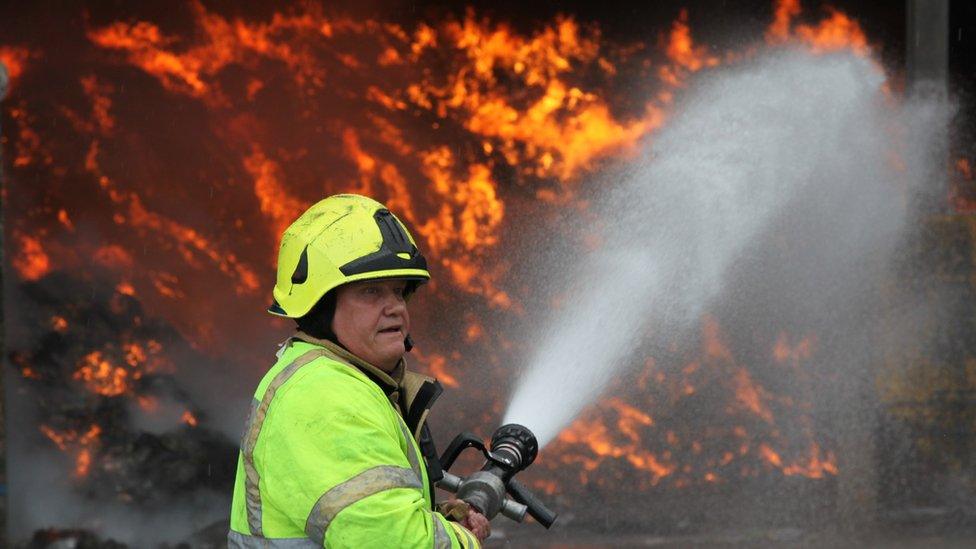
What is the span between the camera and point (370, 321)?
2.42 metres

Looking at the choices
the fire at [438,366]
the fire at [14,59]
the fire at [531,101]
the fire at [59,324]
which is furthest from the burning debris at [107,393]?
the fire at [531,101]

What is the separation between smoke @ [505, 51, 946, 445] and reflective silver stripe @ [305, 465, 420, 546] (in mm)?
4785

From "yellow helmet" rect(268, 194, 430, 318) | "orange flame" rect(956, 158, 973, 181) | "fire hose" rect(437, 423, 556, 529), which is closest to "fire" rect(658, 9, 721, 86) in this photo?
"orange flame" rect(956, 158, 973, 181)

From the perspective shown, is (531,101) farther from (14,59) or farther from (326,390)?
(326,390)

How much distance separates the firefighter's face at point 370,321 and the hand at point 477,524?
40cm

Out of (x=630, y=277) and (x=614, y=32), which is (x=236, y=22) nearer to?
(x=614, y=32)

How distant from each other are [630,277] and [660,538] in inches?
63.4

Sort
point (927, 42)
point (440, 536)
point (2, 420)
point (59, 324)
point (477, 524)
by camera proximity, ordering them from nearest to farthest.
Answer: point (440, 536) < point (477, 524) < point (2, 420) < point (927, 42) < point (59, 324)

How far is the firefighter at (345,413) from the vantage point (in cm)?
210

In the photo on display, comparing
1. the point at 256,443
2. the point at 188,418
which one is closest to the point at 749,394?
the point at 188,418

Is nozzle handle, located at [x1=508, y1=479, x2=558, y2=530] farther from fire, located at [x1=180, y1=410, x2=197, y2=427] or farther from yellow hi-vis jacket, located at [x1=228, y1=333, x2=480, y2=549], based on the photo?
fire, located at [x1=180, y1=410, x2=197, y2=427]

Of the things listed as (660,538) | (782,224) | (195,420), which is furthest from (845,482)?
(195,420)

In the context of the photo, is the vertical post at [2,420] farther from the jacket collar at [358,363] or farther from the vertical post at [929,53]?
the vertical post at [929,53]

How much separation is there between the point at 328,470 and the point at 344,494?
0.18ft
